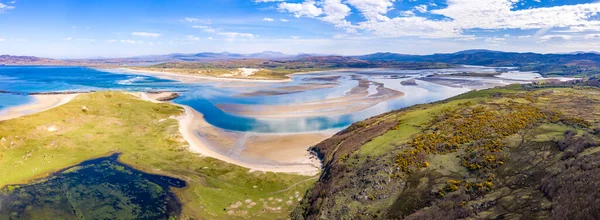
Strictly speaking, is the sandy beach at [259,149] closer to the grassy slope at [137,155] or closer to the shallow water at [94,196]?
the grassy slope at [137,155]

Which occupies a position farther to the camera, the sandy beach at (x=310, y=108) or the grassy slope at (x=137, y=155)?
the sandy beach at (x=310, y=108)

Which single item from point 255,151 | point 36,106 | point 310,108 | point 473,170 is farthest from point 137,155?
point 36,106

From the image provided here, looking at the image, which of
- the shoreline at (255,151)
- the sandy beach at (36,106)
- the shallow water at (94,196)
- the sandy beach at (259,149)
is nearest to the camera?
the shallow water at (94,196)

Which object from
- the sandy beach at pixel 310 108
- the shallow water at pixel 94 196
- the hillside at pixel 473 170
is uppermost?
the hillside at pixel 473 170

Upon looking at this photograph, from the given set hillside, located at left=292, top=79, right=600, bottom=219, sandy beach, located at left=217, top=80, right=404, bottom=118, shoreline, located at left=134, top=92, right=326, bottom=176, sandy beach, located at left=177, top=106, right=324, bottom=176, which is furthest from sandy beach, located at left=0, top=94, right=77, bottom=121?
hillside, located at left=292, top=79, right=600, bottom=219

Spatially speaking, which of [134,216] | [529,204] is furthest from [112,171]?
[529,204]

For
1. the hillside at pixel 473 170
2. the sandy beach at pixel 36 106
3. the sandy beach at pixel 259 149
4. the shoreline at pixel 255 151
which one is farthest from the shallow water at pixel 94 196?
the sandy beach at pixel 36 106
